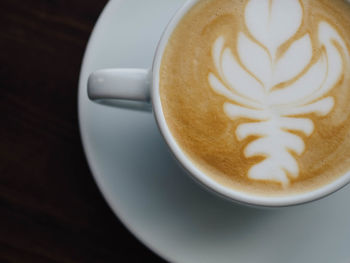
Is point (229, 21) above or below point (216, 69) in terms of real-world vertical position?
above

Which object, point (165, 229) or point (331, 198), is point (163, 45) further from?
point (331, 198)

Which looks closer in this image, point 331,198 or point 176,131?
point 176,131

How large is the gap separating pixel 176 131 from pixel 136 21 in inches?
15.6

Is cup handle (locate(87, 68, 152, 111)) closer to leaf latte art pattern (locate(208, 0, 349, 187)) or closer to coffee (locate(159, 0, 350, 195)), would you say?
coffee (locate(159, 0, 350, 195))

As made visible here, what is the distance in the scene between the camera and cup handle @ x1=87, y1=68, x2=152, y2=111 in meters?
1.08

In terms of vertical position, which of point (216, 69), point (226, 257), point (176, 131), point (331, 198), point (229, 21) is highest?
point (229, 21)

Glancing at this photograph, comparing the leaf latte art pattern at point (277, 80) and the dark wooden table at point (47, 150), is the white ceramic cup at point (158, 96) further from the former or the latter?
the dark wooden table at point (47, 150)

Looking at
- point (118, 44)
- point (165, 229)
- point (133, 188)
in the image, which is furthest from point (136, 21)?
point (165, 229)

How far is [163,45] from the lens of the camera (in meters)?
1.10

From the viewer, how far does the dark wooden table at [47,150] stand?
1.53 metres

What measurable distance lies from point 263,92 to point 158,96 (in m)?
0.25

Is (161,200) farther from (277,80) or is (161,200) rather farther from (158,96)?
(277,80)

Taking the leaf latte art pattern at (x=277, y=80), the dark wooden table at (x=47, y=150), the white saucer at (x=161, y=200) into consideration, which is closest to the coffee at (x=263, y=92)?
the leaf latte art pattern at (x=277, y=80)

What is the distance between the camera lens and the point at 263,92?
110 cm
